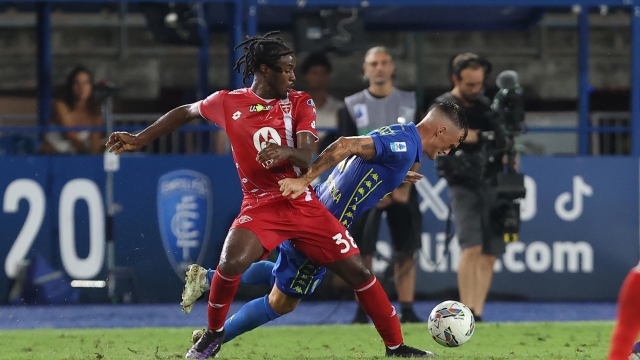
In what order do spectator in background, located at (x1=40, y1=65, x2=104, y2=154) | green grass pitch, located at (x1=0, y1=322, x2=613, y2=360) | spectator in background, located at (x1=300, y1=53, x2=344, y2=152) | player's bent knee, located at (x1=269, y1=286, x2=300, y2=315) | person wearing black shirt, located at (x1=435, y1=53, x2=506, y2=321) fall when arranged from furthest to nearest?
spectator in background, located at (x1=40, y1=65, x2=104, y2=154), spectator in background, located at (x1=300, y1=53, x2=344, y2=152), person wearing black shirt, located at (x1=435, y1=53, x2=506, y2=321), green grass pitch, located at (x1=0, y1=322, x2=613, y2=360), player's bent knee, located at (x1=269, y1=286, x2=300, y2=315)

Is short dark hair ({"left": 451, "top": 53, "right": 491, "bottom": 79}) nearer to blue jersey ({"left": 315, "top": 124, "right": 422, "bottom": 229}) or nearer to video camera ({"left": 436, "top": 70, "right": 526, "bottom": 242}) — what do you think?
video camera ({"left": 436, "top": 70, "right": 526, "bottom": 242})

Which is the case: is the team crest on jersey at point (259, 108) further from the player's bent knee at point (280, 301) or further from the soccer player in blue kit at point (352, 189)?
the player's bent knee at point (280, 301)

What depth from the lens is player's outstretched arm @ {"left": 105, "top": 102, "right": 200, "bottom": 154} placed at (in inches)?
271

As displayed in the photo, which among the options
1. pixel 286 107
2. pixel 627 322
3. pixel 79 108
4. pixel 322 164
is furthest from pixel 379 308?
pixel 79 108

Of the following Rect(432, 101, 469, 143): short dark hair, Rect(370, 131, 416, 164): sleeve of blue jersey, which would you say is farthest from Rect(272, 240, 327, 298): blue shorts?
Rect(432, 101, 469, 143): short dark hair

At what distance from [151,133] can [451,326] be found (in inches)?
88.4

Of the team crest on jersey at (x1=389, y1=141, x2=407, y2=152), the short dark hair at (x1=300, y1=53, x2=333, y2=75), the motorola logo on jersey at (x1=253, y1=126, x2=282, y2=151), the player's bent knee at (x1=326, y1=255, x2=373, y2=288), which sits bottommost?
the player's bent knee at (x1=326, y1=255, x2=373, y2=288)

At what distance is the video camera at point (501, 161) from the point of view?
31.5ft

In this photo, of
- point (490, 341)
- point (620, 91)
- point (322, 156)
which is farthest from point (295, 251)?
point (620, 91)

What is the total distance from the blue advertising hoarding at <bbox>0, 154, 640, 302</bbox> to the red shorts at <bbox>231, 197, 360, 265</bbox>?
13.6ft

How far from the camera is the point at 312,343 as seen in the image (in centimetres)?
830

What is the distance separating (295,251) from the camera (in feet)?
22.9

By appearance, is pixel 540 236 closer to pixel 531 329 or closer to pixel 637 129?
pixel 637 129

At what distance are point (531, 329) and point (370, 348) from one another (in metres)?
1.94
